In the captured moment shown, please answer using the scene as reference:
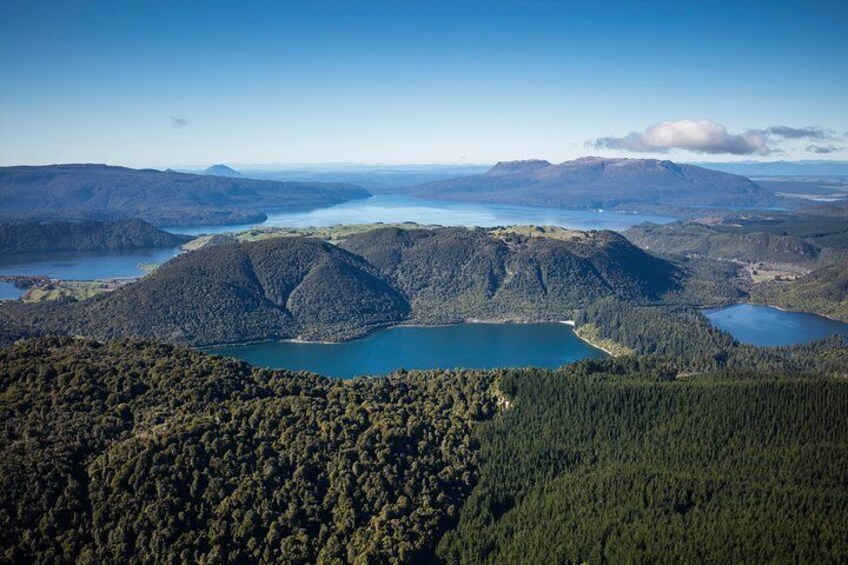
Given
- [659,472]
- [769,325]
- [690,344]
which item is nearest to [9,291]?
[690,344]

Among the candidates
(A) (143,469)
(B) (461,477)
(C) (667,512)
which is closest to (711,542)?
(C) (667,512)

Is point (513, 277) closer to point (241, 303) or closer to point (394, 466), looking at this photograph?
point (241, 303)

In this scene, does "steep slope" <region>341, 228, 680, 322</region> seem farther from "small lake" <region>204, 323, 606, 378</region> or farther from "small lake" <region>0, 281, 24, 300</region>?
"small lake" <region>0, 281, 24, 300</region>

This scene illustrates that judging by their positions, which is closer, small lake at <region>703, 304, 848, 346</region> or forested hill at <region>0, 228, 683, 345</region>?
forested hill at <region>0, 228, 683, 345</region>

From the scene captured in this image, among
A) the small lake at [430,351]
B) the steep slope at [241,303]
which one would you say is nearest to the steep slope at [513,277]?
the steep slope at [241,303]

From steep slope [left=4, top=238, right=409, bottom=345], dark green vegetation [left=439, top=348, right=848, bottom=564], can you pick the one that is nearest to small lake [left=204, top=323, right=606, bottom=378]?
steep slope [left=4, top=238, right=409, bottom=345]

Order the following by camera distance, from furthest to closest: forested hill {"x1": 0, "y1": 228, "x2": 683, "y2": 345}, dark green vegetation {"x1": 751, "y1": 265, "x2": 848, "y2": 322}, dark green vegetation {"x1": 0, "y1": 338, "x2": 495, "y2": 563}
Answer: dark green vegetation {"x1": 751, "y1": 265, "x2": 848, "y2": 322} → forested hill {"x1": 0, "y1": 228, "x2": 683, "y2": 345} → dark green vegetation {"x1": 0, "y1": 338, "x2": 495, "y2": 563}
